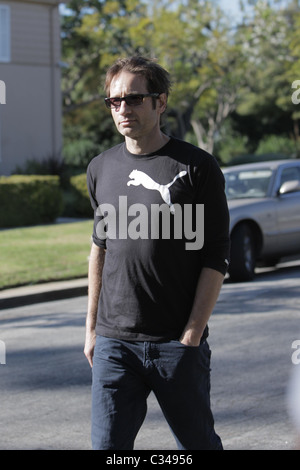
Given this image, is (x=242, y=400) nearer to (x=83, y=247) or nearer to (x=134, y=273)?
(x=134, y=273)

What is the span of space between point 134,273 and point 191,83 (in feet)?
110

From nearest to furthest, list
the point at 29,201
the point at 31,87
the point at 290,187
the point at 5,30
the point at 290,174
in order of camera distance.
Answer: the point at 290,187 → the point at 290,174 → the point at 29,201 → the point at 5,30 → the point at 31,87

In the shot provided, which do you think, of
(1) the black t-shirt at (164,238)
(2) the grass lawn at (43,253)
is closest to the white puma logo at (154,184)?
(1) the black t-shirt at (164,238)

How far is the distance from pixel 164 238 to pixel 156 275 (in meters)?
0.15

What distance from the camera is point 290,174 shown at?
13195mm

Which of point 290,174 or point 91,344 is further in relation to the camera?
point 290,174

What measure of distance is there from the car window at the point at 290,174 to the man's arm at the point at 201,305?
9.83m

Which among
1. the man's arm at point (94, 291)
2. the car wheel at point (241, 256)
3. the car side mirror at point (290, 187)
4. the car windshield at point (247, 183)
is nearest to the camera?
the man's arm at point (94, 291)

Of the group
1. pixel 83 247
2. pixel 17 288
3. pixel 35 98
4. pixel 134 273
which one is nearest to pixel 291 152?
pixel 35 98

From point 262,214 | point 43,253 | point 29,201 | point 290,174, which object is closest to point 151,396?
point 262,214

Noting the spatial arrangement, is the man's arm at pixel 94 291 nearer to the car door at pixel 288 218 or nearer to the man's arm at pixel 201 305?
the man's arm at pixel 201 305

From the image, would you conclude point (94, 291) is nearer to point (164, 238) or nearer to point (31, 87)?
point (164, 238)

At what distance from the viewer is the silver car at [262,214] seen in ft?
38.7

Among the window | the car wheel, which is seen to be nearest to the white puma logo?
the car wheel
